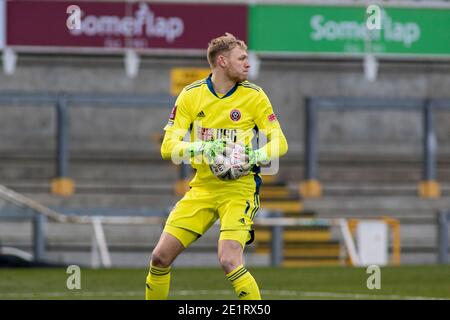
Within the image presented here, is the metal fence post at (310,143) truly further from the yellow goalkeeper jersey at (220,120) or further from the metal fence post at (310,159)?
the yellow goalkeeper jersey at (220,120)

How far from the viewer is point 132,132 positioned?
101ft

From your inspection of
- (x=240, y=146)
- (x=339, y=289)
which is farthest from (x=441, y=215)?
(x=240, y=146)

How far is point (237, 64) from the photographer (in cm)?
1105

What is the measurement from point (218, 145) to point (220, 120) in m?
0.32

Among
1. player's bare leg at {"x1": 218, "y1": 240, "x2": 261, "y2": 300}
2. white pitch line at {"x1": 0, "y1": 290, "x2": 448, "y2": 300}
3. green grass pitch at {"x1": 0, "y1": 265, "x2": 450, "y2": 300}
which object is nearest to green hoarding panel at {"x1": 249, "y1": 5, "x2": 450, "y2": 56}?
green grass pitch at {"x1": 0, "y1": 265, "x2": 450, "y2": 300}

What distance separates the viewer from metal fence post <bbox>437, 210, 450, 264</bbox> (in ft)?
82.1

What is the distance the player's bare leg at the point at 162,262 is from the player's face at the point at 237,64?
138 centimetres

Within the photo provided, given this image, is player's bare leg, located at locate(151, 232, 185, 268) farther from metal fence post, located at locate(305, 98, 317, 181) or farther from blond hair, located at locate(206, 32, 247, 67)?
metal fence post, located at locate(305, 98, 317, 181)

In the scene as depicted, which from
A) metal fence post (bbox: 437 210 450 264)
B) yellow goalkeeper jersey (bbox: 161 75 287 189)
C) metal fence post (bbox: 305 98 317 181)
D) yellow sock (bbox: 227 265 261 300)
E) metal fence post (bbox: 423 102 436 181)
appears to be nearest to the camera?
yellow sock (bbox: 227 265 261 300)

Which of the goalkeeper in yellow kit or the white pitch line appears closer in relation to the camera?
the goalkeeper in yellow kit

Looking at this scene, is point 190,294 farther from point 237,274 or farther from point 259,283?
point 237,274

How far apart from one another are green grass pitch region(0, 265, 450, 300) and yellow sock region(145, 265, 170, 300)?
400 cm

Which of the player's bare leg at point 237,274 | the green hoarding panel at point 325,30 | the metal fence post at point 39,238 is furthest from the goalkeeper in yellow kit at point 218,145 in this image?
the green hoarding panel at point 325,30
